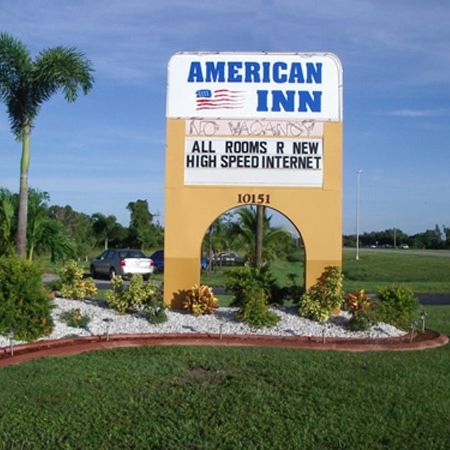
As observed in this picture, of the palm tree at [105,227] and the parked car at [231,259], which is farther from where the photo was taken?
the palm tree at [105,227]

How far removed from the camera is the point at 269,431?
5.82 meters

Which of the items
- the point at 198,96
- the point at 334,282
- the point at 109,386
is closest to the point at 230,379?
the point at 109,386

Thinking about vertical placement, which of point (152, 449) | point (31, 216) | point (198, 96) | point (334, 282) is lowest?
point (152, 449)

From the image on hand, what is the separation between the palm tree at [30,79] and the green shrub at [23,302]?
17.1 feet

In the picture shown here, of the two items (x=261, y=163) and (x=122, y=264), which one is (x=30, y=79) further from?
(x=122, y=264)

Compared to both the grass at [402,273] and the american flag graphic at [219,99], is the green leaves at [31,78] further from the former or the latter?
the grass at [402,273]

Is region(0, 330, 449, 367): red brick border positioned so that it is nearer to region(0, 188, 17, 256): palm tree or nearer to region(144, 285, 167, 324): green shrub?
region(144, 285, 167, 324): green shrub

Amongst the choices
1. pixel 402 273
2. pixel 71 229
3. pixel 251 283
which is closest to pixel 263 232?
pixel 402 273

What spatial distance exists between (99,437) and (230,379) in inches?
86.7

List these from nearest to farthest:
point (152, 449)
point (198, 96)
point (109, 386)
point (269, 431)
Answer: point (152, 449), point (269, 431), point (109, 386), point (198, 96)

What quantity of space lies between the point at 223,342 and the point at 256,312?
1.26m

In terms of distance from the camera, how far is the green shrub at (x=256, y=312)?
1119 centimetres

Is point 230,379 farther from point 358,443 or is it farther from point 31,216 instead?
point 31,216

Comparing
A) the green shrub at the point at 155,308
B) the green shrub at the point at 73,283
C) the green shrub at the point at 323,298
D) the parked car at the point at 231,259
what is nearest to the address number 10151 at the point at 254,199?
the green shrub at the point at 323,298
